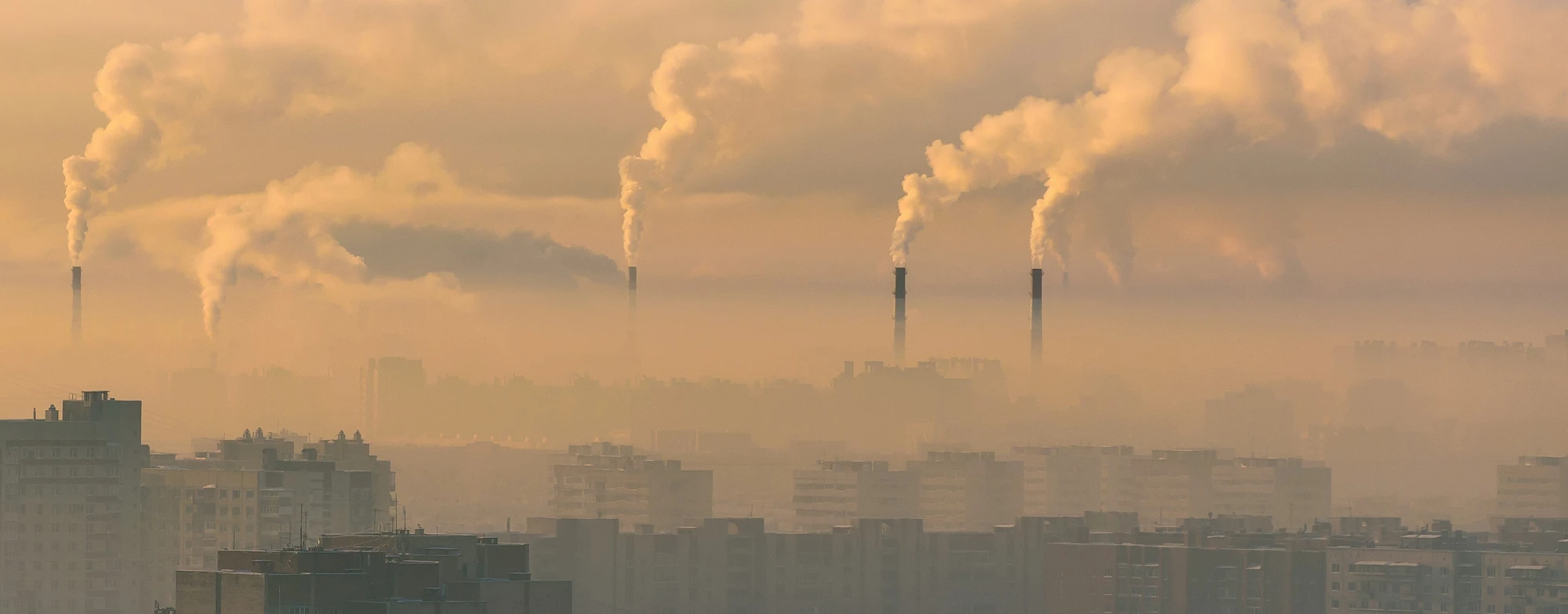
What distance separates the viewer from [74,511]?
86438mm

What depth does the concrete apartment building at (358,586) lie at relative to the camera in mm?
41031

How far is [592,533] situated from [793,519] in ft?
80.3

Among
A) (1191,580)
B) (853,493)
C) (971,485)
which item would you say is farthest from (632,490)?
(1191,580)

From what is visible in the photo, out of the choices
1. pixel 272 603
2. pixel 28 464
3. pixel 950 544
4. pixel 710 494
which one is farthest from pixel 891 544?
pixel 272 603

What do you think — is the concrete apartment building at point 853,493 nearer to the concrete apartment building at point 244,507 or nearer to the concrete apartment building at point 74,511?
the concrete apartment building at point 244,507

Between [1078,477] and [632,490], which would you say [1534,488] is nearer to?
[1078,477]

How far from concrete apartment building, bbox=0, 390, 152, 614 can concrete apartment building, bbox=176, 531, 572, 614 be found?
4157 cm

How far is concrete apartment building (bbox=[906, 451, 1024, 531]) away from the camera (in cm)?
11375

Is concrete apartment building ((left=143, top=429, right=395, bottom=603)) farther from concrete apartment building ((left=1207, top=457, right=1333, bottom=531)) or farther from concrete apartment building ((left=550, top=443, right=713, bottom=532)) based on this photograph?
concrete apartment building ((left=1207, top=457, right=1333, bottom=531))

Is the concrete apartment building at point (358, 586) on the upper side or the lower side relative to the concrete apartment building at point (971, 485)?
lower

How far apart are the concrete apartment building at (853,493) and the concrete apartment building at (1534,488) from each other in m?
23.3

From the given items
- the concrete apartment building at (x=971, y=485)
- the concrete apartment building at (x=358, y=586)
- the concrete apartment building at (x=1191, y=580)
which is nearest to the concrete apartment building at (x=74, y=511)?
the concrete apartment building at (x=1191, y=580)

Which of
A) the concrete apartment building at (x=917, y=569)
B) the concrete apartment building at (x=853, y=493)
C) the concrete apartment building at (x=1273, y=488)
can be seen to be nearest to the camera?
the concrete apartment building at (x=917, y=569)

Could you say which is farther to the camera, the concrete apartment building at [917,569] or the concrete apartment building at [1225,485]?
the concrete apartment building at [1225,485]
